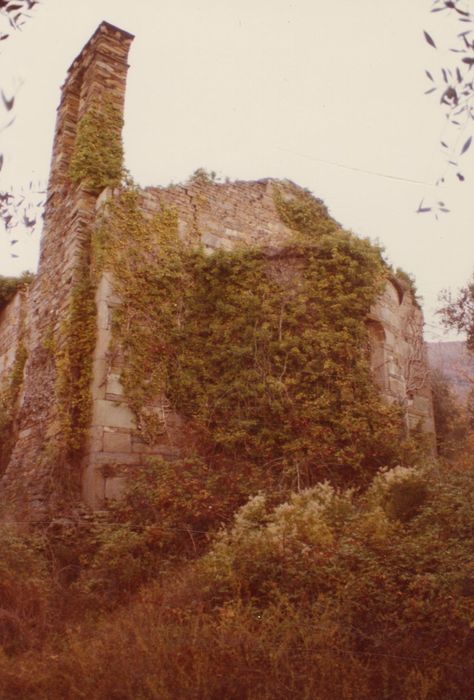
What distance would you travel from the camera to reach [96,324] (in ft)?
33.3

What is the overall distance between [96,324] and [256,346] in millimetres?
2546

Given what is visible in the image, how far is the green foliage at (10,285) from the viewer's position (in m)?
16.9

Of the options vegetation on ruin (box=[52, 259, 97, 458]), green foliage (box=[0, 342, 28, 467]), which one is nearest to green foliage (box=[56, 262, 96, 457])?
vegetation on ruin (box=[52, 259, 97, 458])

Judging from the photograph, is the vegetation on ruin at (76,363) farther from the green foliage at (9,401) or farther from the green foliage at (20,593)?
the green foliage at (9,401)

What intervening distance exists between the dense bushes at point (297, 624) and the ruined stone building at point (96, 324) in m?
2.78

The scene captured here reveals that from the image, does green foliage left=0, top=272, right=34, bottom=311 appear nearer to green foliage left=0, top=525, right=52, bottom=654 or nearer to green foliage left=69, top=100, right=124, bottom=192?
green foliage left=69, top=100, right=124, bottom=192

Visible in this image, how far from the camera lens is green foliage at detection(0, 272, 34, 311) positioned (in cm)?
1691

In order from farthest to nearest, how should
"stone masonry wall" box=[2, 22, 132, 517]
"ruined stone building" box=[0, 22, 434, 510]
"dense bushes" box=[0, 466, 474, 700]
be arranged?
"stone masonry wall" box=[2, 22, 132, 517]
"ruined stone building" box=[0, 22, 434, 510]
"dense bushes" box=[0, 466, 474, 700]

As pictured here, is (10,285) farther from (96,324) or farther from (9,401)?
(96,324)

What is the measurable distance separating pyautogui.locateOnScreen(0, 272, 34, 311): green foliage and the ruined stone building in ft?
10.3

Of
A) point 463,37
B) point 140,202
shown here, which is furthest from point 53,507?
point 463,37

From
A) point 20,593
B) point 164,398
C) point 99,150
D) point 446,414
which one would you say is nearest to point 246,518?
point 20,593

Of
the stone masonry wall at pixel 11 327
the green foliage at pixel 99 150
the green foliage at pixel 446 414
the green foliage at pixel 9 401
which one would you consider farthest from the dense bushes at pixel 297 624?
the green foliage at pixel 446 414

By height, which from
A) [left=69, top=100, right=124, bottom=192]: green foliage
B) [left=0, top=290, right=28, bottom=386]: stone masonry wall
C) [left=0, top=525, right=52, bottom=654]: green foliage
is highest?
[left=69, top=100, right=124, bottom=192]: green foliage
